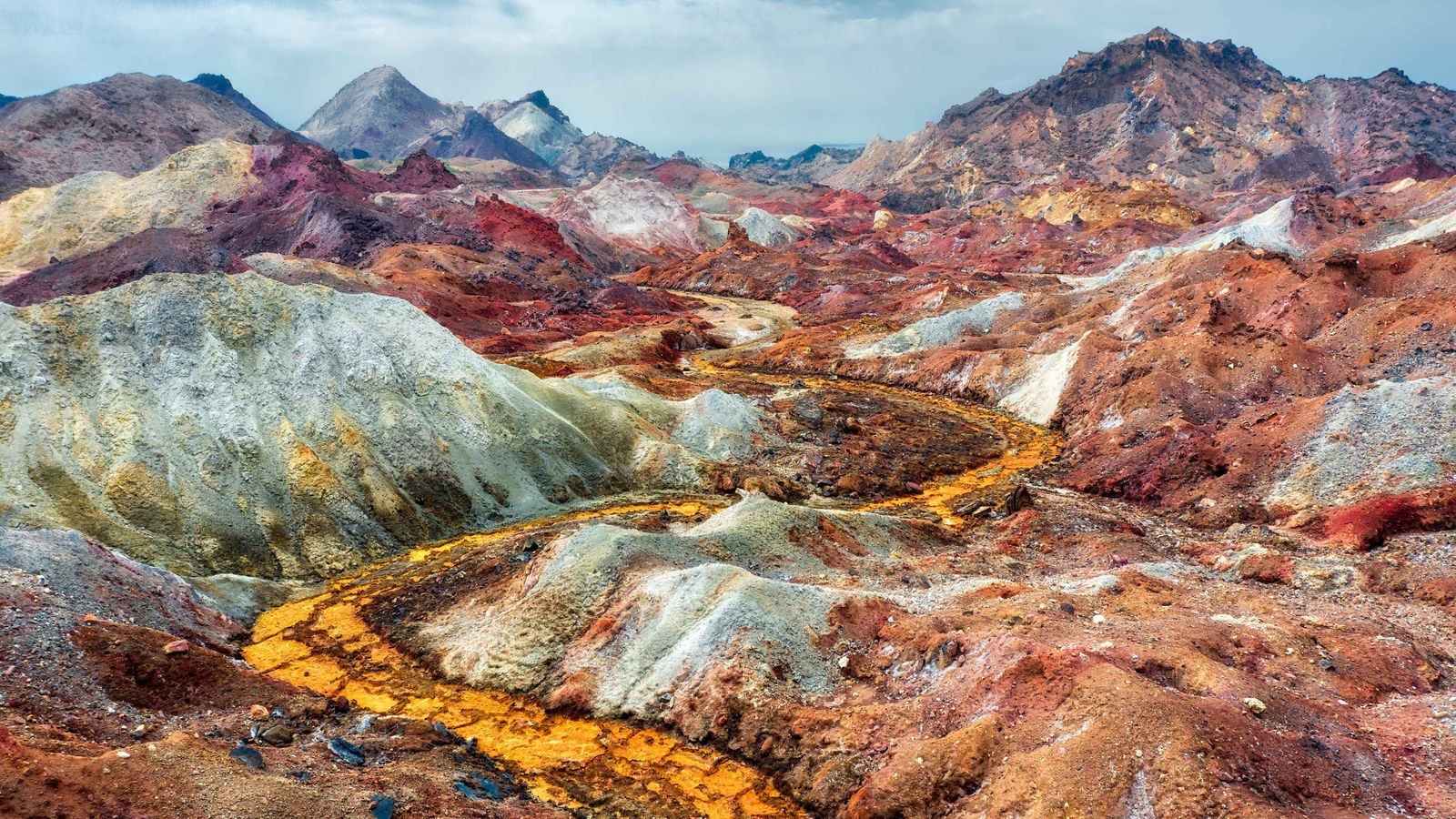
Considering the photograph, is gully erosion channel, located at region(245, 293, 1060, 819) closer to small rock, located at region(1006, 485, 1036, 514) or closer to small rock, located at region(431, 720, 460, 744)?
small rock, located at region(431, 720, 460, 744)

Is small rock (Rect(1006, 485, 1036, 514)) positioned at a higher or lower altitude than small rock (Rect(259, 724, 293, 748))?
higher

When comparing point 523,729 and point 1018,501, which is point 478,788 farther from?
point 1018,501

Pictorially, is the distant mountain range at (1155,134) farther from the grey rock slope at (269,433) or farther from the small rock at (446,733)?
the small rock at (446,733)

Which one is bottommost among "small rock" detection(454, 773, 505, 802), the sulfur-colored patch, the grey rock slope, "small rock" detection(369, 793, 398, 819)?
"small rock" detection(454, 773, 505, 802)

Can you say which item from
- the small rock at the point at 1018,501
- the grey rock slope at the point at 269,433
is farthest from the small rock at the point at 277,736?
the small rock at the point at 1018,501

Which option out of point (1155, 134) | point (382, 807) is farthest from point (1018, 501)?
point (1155, 134)

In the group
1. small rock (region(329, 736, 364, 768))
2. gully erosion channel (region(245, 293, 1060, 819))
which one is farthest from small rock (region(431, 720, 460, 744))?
small rock (region(329, 736, 364, 768))
